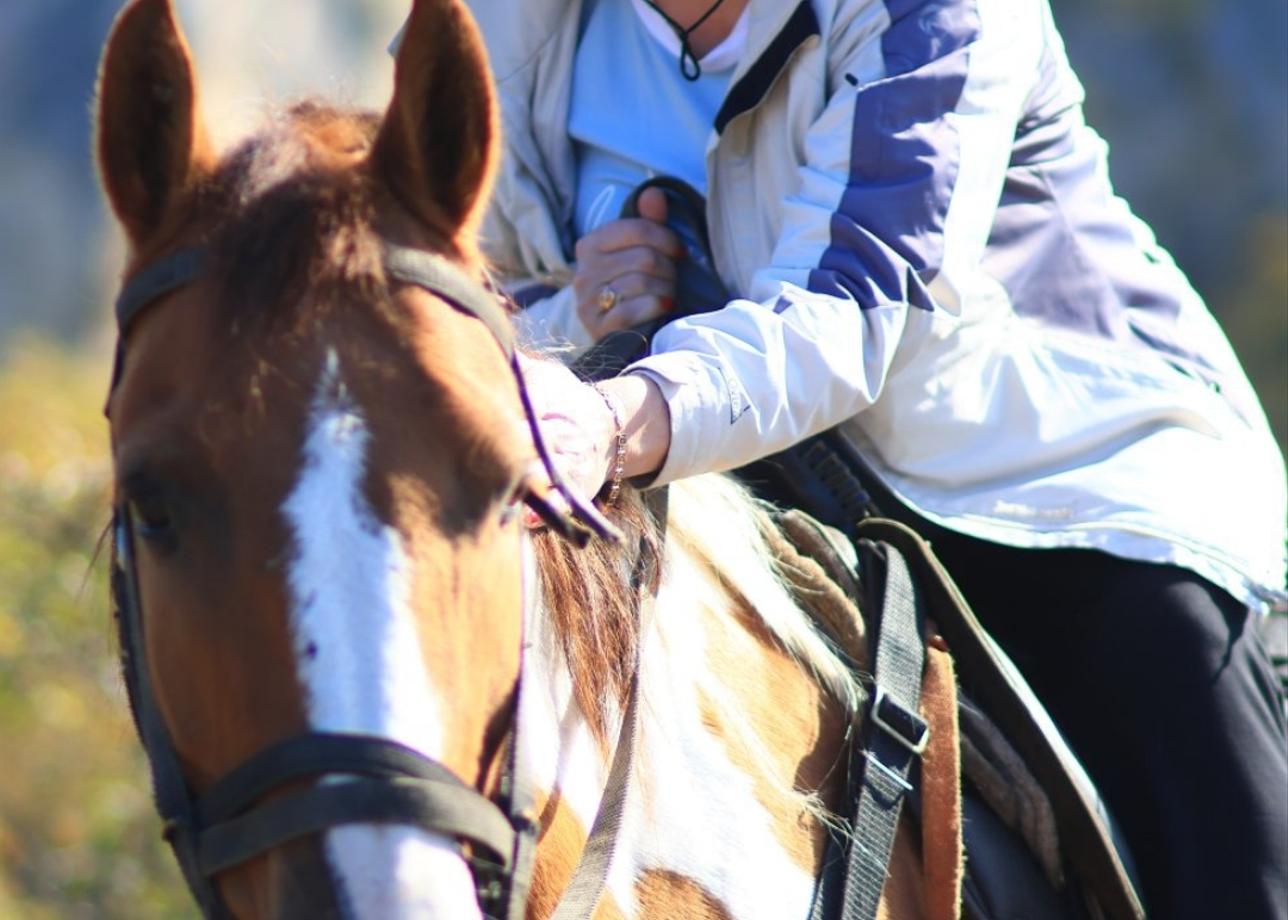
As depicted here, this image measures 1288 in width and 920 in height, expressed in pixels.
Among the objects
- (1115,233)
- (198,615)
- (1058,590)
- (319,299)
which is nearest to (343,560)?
(198,615)

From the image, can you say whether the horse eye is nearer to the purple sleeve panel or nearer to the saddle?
the saddle

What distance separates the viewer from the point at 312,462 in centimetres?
146

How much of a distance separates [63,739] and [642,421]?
620 cm

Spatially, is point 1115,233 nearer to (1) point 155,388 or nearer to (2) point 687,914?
(2) point 687,914

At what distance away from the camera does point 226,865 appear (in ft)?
4.76

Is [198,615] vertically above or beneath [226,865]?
above

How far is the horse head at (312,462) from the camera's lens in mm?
1414

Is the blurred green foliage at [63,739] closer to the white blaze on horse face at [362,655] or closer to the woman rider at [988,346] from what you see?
the woman rider at [988,346]

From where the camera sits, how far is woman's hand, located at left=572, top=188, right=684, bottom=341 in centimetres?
251

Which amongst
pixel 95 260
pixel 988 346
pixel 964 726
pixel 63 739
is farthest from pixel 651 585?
pixel 95 260

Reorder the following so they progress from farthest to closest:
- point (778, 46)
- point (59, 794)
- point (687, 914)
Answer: point (59, 794) → point (778, 46) → point (687, 914)

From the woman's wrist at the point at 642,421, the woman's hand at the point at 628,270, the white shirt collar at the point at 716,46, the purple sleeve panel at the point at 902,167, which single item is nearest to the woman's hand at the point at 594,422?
the woman's wrist at the point at 642,421

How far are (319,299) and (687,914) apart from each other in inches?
33.0

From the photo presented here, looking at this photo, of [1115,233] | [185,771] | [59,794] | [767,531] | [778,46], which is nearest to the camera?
[185,771]
